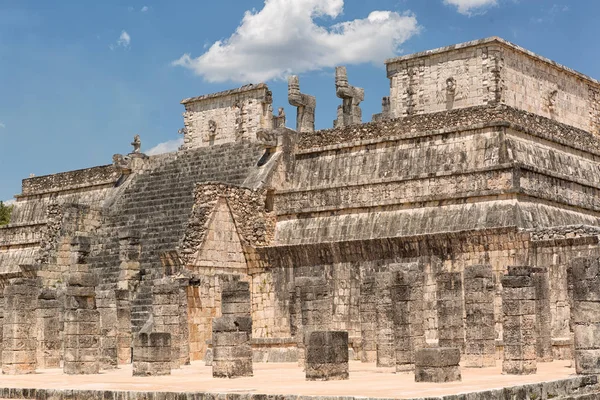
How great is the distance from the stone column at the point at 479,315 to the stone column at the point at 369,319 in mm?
3481

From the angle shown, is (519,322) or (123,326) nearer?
(519,322)

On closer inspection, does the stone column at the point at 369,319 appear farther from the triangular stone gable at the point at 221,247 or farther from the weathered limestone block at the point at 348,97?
the weathered limestone block at the point at 348,97

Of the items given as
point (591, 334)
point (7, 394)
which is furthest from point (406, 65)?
point (7, 394)

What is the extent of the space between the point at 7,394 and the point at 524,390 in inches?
330

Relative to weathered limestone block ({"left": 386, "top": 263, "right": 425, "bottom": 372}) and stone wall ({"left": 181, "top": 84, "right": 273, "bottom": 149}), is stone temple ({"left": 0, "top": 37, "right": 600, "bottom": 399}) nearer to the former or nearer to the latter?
weathered limestone block ({"left": 386, "top": 263, "right": 425, "bottom": 372})

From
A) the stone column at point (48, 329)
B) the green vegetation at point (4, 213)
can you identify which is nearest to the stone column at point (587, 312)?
the stone column at point (48, 329)

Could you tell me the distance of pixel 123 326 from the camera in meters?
25.7

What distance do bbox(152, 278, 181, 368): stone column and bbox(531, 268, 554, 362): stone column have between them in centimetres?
772

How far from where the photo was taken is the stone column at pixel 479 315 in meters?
20.2

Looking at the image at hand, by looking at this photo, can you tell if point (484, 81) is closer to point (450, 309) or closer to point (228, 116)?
point (228, 116)

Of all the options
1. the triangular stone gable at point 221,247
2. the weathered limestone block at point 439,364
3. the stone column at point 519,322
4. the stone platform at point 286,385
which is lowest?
the stone platform at point 286,385

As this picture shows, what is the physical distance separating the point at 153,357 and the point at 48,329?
5.06m

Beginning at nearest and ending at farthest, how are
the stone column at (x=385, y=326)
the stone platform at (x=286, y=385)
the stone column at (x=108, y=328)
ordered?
the stone platform at (x=286, y=385)
the stone column at (x=385, y=326)
the stone column at (x=108, y=328)

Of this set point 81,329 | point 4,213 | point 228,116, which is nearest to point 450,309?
point 81,329
